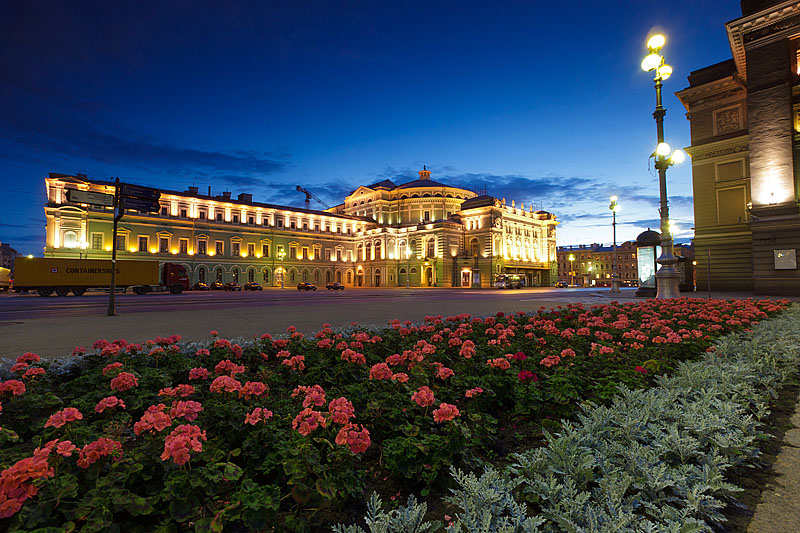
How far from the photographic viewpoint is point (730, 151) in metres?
28.2

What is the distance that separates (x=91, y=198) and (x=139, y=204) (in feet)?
4.75

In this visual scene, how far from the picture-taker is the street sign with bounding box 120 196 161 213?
12547 mm

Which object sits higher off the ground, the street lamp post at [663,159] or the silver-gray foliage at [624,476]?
the street lamp post at [663,159]

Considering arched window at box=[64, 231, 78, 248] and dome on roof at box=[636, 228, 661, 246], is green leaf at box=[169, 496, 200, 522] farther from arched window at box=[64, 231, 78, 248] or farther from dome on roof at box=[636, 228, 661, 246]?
arched window at box=[64, 231, 78, 248]


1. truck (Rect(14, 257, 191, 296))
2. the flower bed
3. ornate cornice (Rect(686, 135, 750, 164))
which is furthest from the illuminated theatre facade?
the flower bed

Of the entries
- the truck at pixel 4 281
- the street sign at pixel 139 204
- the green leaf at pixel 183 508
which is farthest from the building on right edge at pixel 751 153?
the truck at pixel 4 281

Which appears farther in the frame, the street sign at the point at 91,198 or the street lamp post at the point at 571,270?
the street lamp post at the point at 571,270

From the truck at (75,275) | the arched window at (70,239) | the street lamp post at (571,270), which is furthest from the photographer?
the street lamp post at (571,270)

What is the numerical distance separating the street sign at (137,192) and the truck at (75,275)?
20.3 m

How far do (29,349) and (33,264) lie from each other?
110ft

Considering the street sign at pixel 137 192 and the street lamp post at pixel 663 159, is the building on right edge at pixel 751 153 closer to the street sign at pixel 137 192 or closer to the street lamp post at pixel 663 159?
the street lamp post at pixel 663 159

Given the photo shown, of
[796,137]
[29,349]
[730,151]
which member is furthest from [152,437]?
[730,151]

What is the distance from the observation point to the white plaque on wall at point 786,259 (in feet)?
69.7

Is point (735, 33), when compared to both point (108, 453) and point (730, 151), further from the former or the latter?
point (108, 453)
